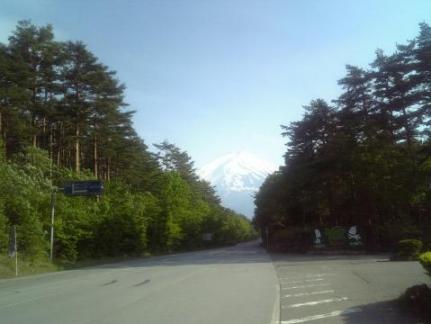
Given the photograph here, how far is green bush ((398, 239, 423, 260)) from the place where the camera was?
85.6ft

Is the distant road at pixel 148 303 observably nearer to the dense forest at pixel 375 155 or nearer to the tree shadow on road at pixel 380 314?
the tree shadow on road at pixel 380 314

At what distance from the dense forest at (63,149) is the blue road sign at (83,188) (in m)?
2.82

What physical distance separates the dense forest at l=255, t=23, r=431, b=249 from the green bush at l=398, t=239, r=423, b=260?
6.07m

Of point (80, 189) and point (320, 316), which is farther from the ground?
point (80, 189)

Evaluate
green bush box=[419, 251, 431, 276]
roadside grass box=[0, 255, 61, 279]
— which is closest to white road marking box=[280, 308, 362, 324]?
green bush box=[419, 251, 431, 276]

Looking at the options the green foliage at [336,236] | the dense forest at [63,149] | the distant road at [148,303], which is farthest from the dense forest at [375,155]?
the distant road at [148,303]

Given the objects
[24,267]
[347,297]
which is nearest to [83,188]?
[24,267]

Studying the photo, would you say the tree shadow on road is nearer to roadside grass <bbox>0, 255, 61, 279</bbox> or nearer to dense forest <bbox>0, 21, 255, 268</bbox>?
roadside grass <bbox>0, 255, 61, 279</bbox>

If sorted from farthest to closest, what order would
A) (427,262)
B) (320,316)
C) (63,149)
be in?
(63,149)
(427,262)
(320,316)

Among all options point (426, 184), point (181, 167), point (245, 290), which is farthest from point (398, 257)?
point (181, 167)

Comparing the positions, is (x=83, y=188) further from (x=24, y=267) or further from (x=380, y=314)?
(x=380, y=314)

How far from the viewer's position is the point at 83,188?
3097cm

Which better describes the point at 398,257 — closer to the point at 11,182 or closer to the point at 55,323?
the point at 55,323

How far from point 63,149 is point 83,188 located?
19.9m
